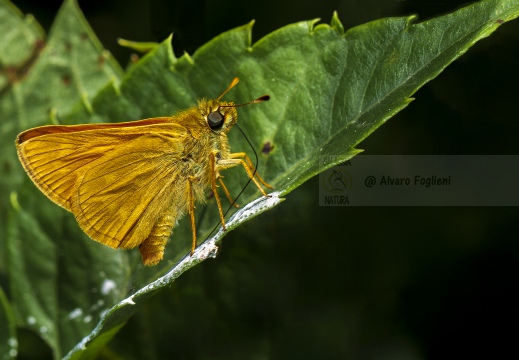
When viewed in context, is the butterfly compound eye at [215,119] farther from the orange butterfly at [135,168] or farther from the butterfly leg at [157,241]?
the butterfly leg at [157,241]

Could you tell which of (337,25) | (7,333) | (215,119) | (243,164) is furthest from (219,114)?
(7,333)

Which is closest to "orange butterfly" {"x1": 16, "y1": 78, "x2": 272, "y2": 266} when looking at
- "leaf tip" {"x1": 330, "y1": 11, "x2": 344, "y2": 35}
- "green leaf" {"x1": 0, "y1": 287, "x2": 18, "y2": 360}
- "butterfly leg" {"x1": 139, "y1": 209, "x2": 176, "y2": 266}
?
"butterfly leg" {"x1": 139, "y1": 209, "x2": 176, "y2": 266}

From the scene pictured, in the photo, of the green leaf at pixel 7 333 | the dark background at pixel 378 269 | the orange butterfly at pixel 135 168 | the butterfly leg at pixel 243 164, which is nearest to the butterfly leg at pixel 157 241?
the orange butterfly at pixel 135 168

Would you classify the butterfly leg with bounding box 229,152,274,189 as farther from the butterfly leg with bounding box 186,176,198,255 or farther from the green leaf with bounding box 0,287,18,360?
the green leaf with bounding box 0,287,18,360

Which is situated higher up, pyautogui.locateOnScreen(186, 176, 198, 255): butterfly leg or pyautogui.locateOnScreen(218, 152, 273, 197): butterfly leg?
pyautogui.locateOnScreen(218, 152, 273, 197): butterfly leg

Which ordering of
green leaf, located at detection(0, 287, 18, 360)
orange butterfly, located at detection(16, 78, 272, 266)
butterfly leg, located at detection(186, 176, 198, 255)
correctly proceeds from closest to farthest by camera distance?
green leaf, located at detection(0, 287, 18, 360) → butterfly leg, located at detection(186, 176, 198, 255) → orange butterfly, located at detection(16, 78, 272, 266)

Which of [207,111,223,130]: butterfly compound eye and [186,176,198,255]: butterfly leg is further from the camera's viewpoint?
[207,111,223,130]: butterfly compound eye

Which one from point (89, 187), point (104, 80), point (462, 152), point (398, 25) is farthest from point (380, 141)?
point (104, 80)
